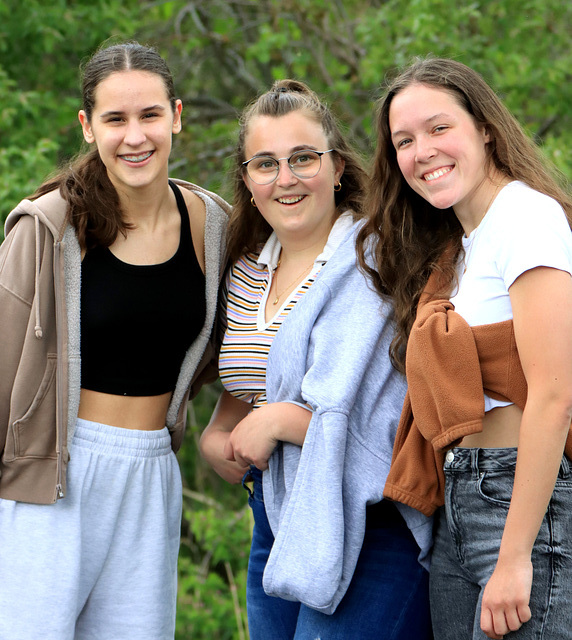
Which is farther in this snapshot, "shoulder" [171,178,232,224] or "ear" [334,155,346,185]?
"shoulder" [171,178,232,224]

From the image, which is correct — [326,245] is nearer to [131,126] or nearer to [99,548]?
[131,126]

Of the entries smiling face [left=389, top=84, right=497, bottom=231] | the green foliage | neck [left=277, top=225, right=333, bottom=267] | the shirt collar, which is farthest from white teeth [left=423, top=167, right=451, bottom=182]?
the green foliage

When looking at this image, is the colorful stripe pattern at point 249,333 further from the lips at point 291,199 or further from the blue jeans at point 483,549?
the blue jeans at point 483,549

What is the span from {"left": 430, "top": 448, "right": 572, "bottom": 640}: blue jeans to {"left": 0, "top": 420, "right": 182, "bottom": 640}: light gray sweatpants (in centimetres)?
93

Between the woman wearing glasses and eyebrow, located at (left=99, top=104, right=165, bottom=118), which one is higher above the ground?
eyebrow, located at (left=99, top=104, right=165, bottom=118)

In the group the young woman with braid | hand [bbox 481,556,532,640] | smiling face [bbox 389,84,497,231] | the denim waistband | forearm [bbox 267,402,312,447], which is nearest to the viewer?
hand [bbox 481,556,532,640]

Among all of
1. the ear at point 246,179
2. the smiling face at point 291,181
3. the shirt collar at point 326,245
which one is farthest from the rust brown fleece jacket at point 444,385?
the ear at point 246,179

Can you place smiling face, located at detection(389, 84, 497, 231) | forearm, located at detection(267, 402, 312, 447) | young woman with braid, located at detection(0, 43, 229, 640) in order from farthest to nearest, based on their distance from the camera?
young woman with braid, located at detection(0, 43, 229, 640) < forearm, located at detection(267, 402, 312, 447) < smiling face, located at detection(389, 84, 497, 231)

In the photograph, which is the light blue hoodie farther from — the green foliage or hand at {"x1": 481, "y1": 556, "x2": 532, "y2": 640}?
the green foliage

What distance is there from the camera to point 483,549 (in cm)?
185

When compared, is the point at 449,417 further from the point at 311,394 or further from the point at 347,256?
the point at 347,256

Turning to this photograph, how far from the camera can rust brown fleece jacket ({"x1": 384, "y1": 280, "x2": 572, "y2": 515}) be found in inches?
73.6

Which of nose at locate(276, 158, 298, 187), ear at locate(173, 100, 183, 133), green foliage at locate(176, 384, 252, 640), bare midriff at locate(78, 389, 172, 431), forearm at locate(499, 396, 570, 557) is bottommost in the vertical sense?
green foliage at locate(176, 384, 252, 640)

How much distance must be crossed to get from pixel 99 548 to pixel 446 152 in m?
1.49
